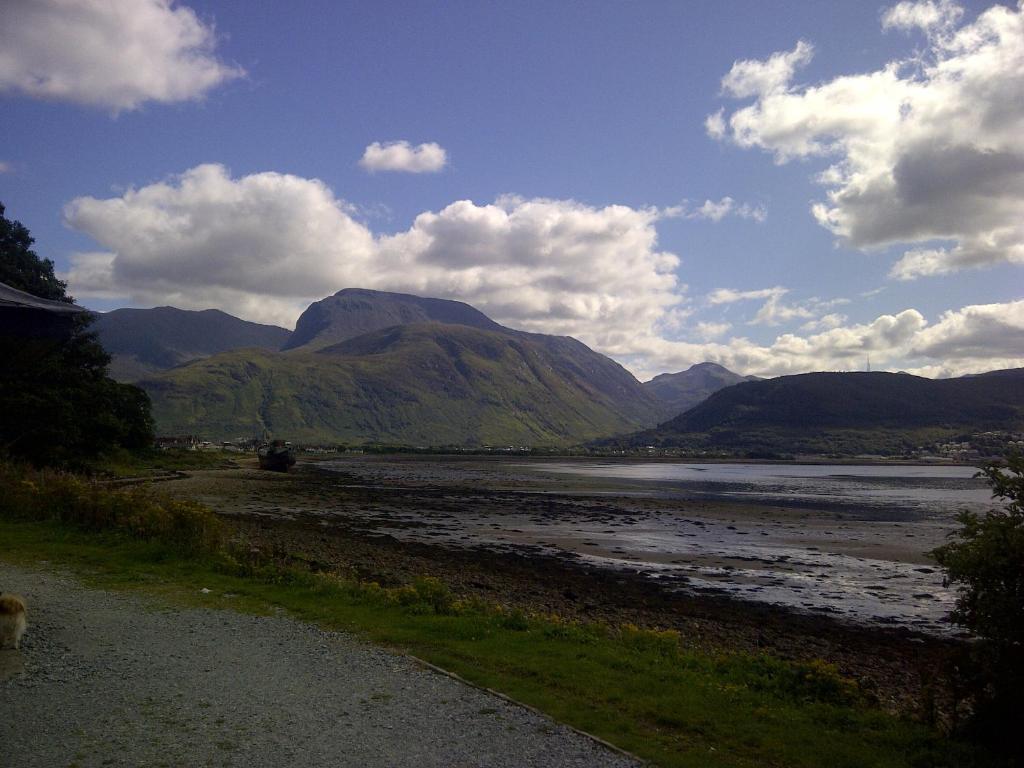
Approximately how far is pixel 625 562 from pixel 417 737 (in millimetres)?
25890

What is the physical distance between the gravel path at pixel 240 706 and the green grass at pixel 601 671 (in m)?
0.80

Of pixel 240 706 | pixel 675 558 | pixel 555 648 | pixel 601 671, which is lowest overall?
pixel 675 558

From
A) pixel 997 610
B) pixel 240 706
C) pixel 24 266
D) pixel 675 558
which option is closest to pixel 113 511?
pixel 240 706

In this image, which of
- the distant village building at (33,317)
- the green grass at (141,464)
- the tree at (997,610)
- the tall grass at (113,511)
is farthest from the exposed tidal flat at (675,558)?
the distant village building at (33,317)

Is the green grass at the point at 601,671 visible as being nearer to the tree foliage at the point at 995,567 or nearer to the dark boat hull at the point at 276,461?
the tree foliage at the point at 995,567

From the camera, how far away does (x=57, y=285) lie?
57000 millimetres

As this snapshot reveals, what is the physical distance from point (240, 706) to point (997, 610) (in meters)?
8.85

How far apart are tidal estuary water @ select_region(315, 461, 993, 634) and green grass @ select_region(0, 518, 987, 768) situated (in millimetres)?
2721

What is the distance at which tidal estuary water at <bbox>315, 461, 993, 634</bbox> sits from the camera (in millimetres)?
26297

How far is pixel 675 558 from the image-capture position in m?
34.0

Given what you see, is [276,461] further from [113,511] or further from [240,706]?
[240,706]

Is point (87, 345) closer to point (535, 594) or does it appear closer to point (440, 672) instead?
point (535, 594)

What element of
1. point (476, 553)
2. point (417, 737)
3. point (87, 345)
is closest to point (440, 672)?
point (417, 737)

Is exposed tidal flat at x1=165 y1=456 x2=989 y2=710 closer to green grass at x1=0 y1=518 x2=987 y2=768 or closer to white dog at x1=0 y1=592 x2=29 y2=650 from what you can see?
green grass at x1=0 y1=518 x2=987 y2=768
